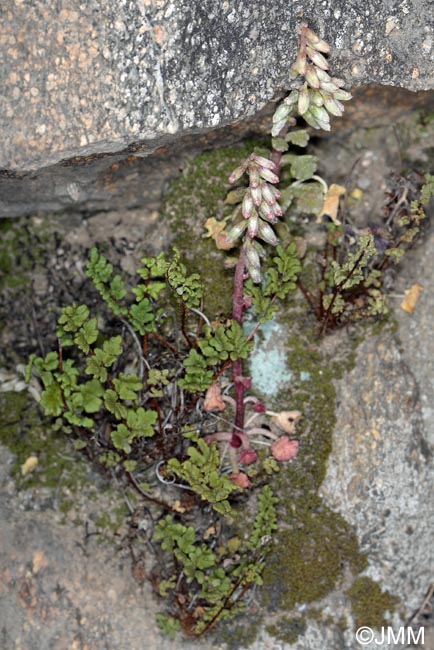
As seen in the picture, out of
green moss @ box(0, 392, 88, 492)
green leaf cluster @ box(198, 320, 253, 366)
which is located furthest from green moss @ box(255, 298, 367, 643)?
green moss @ box(0, 392, 88, 492)

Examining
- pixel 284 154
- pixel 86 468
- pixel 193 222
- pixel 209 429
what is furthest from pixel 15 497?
pixel 284 154

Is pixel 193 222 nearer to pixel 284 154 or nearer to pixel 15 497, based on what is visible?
pixel 284 154

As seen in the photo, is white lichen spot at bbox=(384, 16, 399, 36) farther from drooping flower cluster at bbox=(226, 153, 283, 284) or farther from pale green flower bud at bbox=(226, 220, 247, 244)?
pale green flower bud at bbox=(226, 220, 247, 244)

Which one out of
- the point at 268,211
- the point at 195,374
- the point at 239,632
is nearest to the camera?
the point at 268,211

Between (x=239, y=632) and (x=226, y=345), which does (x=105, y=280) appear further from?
(x=239, y=632)

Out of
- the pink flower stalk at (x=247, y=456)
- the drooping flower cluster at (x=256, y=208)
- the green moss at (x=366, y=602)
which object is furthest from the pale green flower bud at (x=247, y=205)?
the green moss at (x=366, y=602)

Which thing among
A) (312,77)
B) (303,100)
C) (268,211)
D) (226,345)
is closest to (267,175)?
(268,211)

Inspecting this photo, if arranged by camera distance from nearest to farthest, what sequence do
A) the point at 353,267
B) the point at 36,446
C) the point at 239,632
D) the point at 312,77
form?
the point at 312,77 → the point at 353,267 → the point at 239,632 → the point at 36,446

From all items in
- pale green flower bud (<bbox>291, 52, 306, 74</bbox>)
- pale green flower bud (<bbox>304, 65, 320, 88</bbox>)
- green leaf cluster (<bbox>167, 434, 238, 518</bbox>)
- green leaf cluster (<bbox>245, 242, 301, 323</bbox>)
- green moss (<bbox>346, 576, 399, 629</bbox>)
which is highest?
pale green flower bud (<bbox>291, 52, 306, 74</bbox>)
